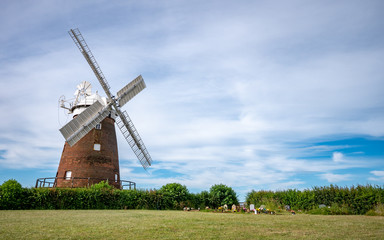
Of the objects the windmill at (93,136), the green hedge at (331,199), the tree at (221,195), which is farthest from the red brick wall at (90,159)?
the green hedge at (331,199)

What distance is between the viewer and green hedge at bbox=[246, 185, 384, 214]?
17000 millimetres

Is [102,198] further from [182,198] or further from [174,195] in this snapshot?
[182,198]

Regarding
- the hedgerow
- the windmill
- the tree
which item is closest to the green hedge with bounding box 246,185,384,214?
the hedgerow

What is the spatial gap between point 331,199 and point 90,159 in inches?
779

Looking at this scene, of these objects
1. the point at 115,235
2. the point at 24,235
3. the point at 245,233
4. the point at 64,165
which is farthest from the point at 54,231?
the point at 64,165

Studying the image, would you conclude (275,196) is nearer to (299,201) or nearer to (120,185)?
(299,201)

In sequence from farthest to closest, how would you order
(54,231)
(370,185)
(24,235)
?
(370,185) < (54,231) < (24,235)

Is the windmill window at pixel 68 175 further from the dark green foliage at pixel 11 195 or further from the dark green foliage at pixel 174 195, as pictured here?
the dark green foliage at pixel 174 195

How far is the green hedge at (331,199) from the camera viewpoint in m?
17.0

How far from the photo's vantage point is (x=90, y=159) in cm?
2412

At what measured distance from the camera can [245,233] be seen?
7.57m

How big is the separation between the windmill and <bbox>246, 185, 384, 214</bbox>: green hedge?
43.5 ft

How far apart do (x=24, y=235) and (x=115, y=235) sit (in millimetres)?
2349

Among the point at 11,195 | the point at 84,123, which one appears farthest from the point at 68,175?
the point at 11,195
